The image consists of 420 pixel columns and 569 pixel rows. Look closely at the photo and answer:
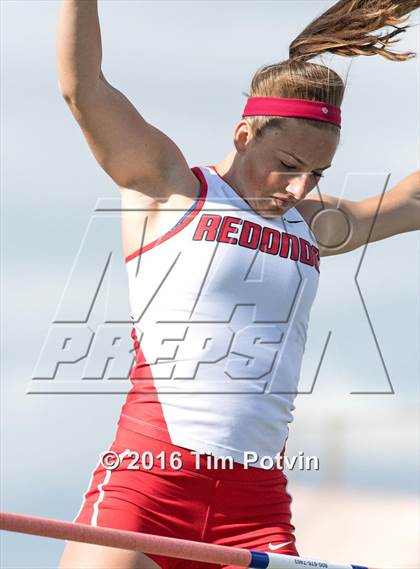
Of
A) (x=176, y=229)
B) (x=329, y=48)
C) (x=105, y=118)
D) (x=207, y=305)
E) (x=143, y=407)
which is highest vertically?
(x=329, y=48)

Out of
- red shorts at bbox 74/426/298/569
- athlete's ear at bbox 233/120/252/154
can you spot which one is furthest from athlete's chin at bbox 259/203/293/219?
red shorts at bbox 74/426/298/569

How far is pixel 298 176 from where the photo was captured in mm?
5527

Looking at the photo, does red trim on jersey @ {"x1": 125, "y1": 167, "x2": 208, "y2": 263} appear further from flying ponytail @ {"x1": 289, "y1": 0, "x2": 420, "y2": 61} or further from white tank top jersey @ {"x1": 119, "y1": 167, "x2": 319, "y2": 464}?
flying ponytail @ {"x1": 289, "y1": 0, "x2": 420, "y2": 61}

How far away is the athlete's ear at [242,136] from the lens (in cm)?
567

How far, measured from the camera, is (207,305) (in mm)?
5332

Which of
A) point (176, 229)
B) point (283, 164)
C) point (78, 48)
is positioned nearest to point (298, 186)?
point (283, 164)

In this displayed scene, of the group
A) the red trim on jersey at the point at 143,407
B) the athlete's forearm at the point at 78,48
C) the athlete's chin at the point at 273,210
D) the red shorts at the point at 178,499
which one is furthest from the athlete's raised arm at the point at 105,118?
the red shorts at the point at 178,499

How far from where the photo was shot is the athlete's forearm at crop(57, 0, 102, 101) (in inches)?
195

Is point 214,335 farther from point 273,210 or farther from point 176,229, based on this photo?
point 273,210

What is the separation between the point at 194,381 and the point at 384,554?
8906mm

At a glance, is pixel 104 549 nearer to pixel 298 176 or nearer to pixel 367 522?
pixel 298 176

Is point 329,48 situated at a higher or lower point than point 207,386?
higher

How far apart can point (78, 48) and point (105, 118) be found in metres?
0.31

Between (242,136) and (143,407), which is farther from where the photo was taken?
(242,136)
